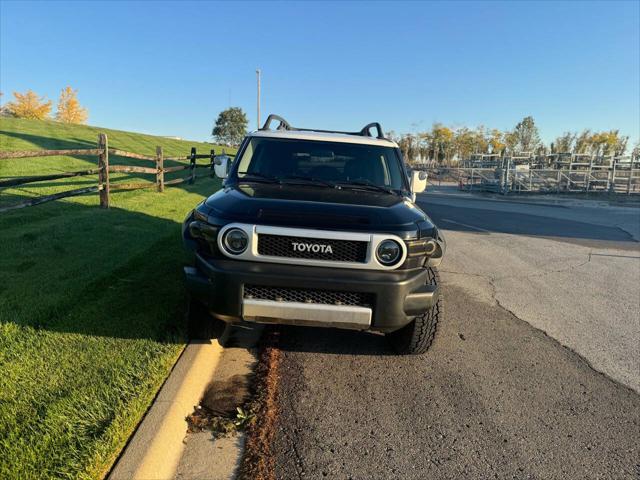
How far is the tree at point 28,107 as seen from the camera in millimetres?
60697

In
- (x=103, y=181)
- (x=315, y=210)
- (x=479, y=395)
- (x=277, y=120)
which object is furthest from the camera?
(x=103, y=181)

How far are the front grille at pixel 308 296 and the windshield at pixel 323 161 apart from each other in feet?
5.18

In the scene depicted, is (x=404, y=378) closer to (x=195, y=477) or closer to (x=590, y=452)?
(x=590, y=452)

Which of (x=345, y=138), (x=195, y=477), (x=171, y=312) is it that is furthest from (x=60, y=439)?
(x=345, y=138)

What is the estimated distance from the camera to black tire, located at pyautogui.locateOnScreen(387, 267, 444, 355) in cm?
363

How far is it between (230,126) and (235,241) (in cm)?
7820

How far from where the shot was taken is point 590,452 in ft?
9.15

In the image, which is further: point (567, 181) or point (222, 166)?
point (567, 181)

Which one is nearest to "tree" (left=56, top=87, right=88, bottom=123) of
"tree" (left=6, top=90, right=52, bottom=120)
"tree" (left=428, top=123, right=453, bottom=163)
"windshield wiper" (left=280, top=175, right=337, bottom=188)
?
"tree" (left=6, top=90, right=52, bottom=120)

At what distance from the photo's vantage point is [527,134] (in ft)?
214

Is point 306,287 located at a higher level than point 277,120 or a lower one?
lower

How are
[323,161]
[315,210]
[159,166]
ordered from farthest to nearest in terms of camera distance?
[159,166] < [323,161] < [315,210]

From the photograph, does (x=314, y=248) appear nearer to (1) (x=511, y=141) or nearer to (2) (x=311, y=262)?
(2) (x=311, y=262)

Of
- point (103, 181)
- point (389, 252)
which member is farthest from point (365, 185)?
point (103, 181)
